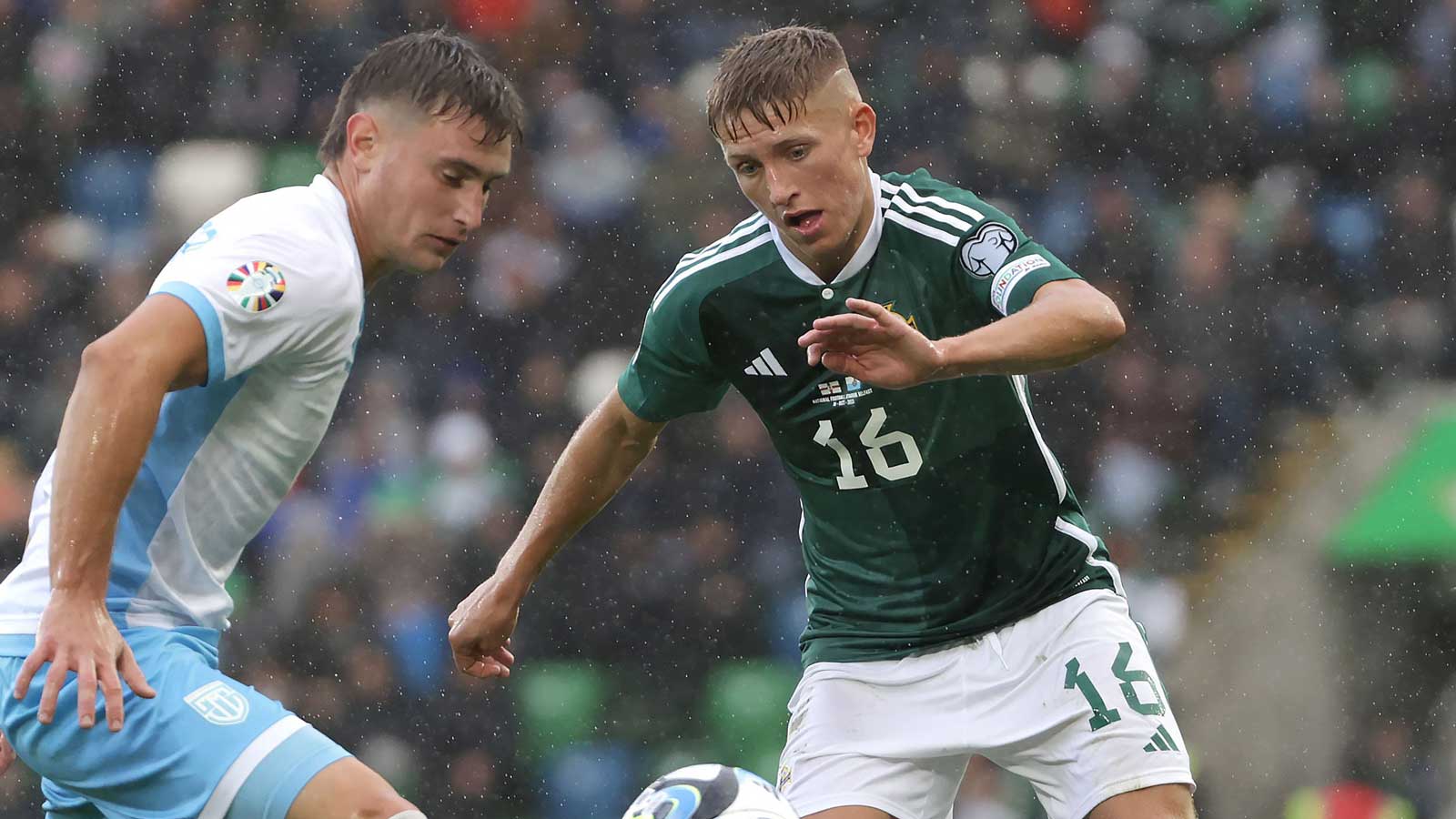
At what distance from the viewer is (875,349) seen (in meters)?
2.71

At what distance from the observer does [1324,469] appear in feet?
24.4

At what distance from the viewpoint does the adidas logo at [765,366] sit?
3.42 metres

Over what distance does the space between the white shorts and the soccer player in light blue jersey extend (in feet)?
3.62

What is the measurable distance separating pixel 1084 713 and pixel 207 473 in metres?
1.74

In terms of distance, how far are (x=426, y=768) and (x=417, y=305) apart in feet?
7.19

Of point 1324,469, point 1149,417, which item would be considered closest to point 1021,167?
point 1149,417

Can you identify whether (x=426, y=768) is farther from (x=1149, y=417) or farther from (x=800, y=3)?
(x=800, y=3)

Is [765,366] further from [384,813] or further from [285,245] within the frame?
[384,813]

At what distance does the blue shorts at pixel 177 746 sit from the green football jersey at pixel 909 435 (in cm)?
127

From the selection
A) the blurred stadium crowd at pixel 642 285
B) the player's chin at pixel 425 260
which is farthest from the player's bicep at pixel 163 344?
the blurred stadium crowd at pixel 642 285

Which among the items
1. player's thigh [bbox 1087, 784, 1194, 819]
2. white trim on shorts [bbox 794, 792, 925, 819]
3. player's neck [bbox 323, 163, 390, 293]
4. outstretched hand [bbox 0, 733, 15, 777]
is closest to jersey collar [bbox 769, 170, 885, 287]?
player's neck [bbox 323, 163, 390, 293]

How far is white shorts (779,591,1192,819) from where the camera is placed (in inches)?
124

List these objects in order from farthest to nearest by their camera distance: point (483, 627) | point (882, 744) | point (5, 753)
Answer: point (483, 627), point (882, 744), point (5, 753)

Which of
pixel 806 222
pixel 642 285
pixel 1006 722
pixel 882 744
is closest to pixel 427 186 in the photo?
pixel 806 222
